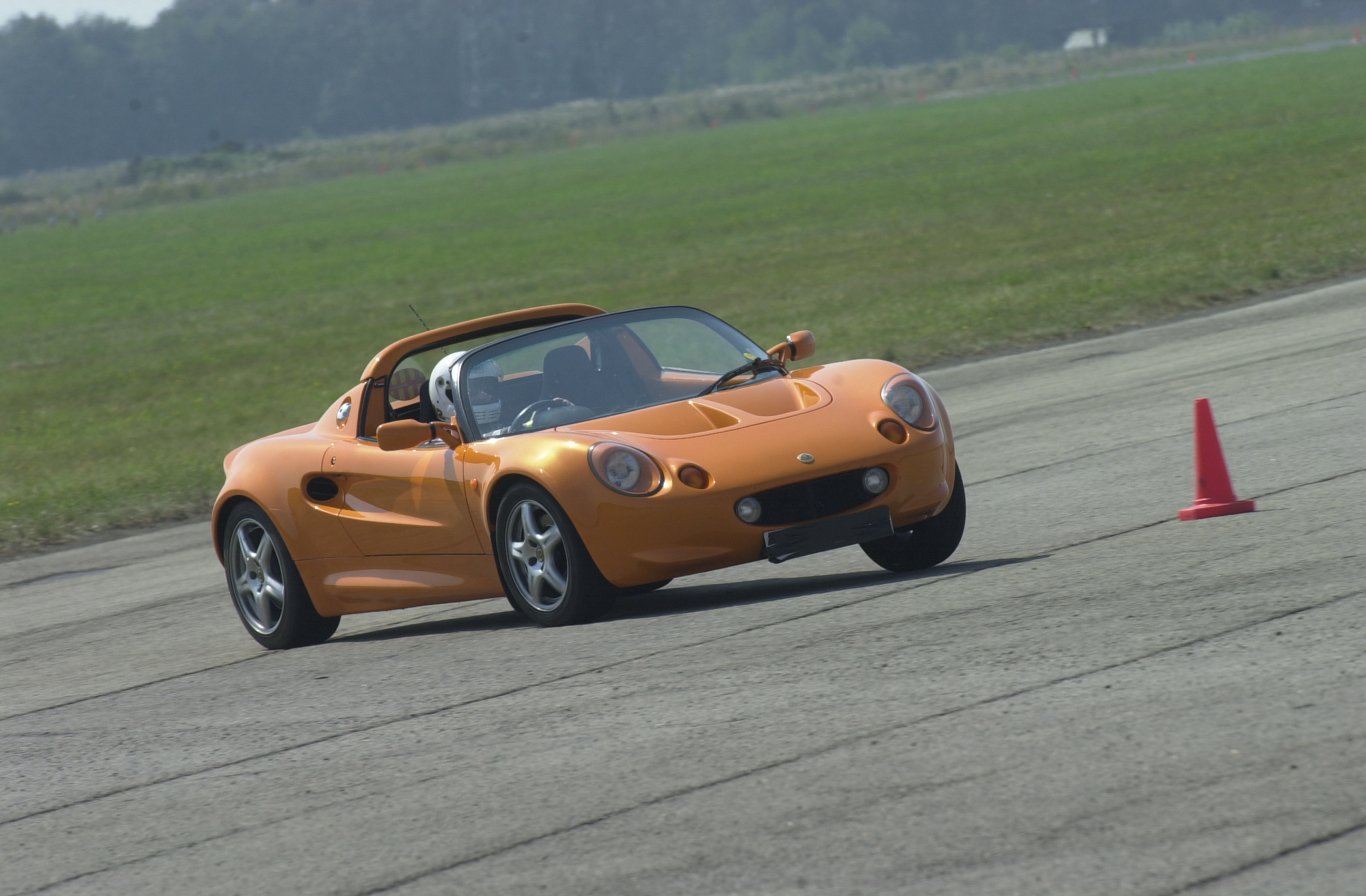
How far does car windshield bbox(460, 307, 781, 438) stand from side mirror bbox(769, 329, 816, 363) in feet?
0.32

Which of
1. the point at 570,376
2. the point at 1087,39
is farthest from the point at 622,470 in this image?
the point at 1087,39

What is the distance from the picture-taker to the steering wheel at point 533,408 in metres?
7.88

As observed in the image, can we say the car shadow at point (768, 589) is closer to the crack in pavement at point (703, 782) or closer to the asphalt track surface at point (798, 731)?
the asphalt track surface at point (798, 731)

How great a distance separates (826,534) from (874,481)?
324 mm

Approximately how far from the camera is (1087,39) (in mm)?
187625

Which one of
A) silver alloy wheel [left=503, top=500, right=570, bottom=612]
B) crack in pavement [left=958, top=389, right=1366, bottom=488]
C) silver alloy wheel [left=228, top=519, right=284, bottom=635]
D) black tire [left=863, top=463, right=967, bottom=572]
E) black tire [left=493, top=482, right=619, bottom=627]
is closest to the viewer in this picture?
black tire [left=493, top=482, right=619, bottom=627]

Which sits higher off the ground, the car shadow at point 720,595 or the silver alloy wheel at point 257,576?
the silver alloy wheel at point 257,576

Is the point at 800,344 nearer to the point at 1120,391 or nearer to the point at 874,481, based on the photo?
the point at 874,481

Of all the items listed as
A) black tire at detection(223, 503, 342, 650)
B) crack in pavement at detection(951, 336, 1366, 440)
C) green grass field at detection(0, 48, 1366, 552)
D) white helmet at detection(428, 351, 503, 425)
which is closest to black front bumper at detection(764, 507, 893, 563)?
white helmet at detection(428, 351, 503, 425)

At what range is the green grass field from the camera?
1875 centimetres

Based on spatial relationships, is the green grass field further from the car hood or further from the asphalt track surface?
the car hood

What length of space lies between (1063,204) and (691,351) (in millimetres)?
24717

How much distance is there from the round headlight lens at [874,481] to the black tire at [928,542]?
38cm

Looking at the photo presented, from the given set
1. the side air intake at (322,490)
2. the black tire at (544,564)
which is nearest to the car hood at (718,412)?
the black tire at (544,564)
